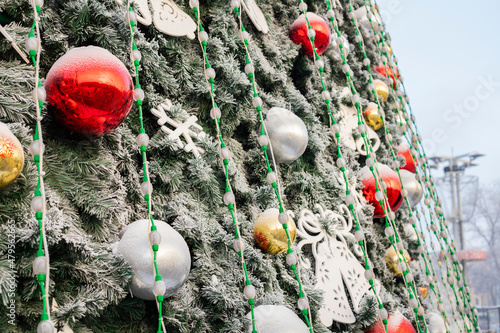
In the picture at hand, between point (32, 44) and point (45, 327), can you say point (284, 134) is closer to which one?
point (32, 44)

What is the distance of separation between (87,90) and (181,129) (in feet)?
0.98

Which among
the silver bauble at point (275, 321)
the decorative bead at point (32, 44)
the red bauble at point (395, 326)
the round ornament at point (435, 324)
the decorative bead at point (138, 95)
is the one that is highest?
the round ornament at point (435, 324)

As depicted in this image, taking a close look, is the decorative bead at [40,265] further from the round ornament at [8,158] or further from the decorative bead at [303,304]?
the decorative bead at [303,304]

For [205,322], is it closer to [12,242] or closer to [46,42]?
[12,242]

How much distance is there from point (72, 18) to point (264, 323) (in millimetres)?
736

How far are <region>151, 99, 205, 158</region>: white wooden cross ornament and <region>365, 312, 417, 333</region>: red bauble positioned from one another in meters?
0.72

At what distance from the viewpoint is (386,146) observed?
1990mm

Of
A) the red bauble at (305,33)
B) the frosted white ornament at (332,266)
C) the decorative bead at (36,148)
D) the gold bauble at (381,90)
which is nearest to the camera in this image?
the decorative bead at (36,148)

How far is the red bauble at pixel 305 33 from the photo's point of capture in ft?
5.09

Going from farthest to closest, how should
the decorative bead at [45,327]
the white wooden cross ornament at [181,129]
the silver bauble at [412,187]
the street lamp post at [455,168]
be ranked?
the street lamp post at [455,168], the silver bauble at [412,187], the white wooden cross ornament at [181,129], the decorative bead at [45,327]

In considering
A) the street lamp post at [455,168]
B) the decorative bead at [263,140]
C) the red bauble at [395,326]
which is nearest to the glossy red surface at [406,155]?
the red bauble at [395,326]

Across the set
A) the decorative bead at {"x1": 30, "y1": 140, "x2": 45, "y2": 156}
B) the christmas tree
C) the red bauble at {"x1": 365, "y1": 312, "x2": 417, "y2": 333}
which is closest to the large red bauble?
the christmas tree

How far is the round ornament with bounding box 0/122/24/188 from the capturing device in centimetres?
65

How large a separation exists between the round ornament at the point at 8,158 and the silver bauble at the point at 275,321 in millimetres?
523
